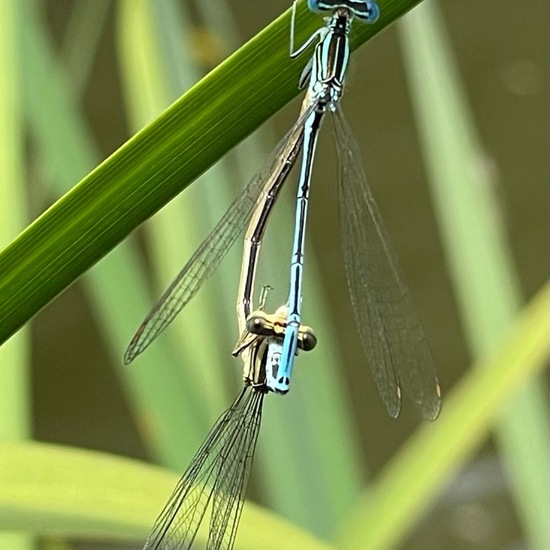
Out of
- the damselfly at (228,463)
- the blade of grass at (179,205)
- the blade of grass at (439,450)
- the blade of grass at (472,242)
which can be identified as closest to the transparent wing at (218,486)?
→ the damselfly at (228,463)

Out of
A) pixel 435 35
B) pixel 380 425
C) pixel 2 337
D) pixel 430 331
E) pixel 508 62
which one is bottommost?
pixel 2 337

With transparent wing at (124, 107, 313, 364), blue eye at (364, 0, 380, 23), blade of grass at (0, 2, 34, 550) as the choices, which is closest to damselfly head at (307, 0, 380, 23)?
blue eye at (364, 0, 380, 23)

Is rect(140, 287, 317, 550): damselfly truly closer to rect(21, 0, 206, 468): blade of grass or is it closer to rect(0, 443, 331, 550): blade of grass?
rect(0, 443, 331, 550): blade of grass

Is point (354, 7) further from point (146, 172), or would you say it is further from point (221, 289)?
point (221, 289)

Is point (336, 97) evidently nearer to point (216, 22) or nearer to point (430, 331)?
point (216, 22)

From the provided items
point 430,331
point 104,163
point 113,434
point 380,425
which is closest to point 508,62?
point 430,331

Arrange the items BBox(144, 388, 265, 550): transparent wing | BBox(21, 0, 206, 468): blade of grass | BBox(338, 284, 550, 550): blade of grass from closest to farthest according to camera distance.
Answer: BBox(144, 388, 265, 550): transparent wing
BBox(338, 284, 550, 550): blade of grass
BBox(21, 0, 206, 468): blade of grass

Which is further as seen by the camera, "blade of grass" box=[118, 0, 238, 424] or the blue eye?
"blade of grass" box=[118, 0, 238, 424]
